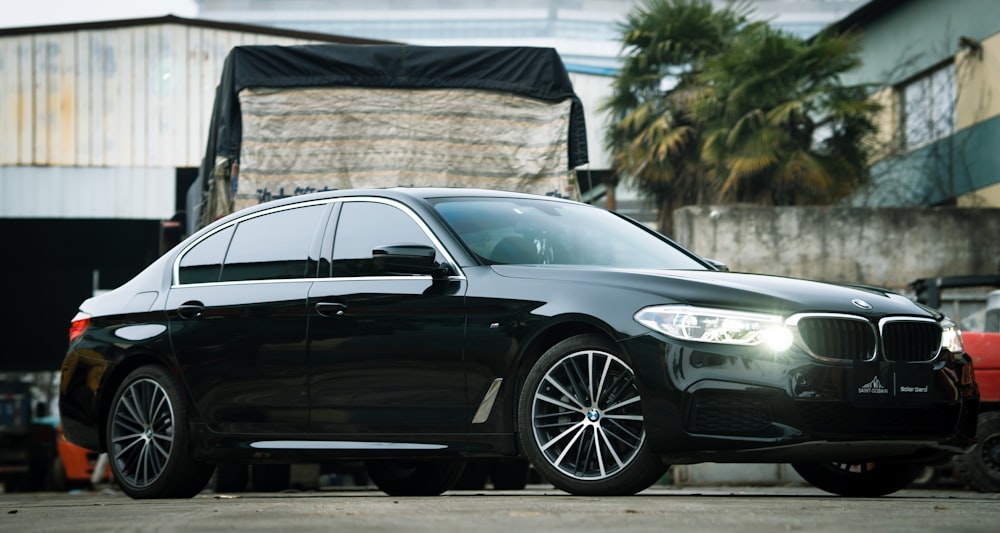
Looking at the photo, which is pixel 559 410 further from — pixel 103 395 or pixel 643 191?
pixel 643 191

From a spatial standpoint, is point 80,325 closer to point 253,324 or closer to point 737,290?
point 253,324

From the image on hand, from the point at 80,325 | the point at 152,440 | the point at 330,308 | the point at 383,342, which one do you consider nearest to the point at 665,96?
the point at 80,325

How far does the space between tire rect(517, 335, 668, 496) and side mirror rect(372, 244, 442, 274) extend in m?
0.74

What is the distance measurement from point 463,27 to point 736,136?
4897 inches

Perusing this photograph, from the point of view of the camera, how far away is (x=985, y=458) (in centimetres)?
1155

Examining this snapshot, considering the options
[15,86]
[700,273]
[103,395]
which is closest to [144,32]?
[15,86]

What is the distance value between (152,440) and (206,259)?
987mm

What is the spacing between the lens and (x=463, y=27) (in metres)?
144

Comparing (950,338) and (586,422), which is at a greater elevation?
(950,338)

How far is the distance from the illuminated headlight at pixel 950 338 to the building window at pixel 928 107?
17.7 meters

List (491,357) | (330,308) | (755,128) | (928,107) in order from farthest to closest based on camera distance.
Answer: (928,107) → (755,128) → (330,308) → (491,357)

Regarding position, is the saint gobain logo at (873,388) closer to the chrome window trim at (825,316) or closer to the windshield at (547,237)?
the chrome window trim at (825,316)

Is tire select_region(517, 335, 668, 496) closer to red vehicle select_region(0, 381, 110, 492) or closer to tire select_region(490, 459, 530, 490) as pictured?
tire select_region(490, 459, 530, 490)

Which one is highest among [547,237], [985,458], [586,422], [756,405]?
[547,237]
